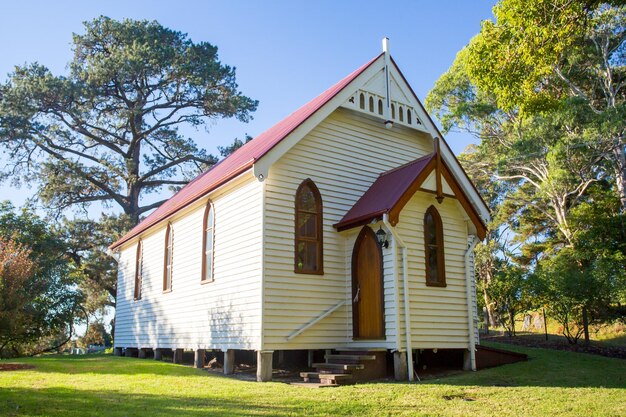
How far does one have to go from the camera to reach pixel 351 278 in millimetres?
14523

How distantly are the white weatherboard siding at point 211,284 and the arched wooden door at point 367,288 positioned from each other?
260 centimetres

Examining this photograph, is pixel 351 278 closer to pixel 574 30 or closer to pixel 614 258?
pixel 574 30

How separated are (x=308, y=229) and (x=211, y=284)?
3359mm

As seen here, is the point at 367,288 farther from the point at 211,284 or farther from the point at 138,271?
the point at 138,271

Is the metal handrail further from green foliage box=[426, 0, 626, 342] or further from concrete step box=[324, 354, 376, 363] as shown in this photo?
green foliage box=[426, 0, 626, 342]

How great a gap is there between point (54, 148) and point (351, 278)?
2937cm

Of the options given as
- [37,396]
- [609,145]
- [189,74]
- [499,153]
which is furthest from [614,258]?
[189,74]

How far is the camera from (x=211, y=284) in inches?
622

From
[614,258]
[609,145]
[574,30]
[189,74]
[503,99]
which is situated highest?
[189,74]

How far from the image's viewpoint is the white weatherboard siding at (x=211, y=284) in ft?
45.3

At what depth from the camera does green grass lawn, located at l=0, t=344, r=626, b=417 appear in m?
8.74

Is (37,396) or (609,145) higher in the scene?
(609,145)

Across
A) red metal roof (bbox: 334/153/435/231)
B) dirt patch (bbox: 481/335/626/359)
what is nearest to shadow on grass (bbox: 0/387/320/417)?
red metal roof (bbox: 334/153/435/231)

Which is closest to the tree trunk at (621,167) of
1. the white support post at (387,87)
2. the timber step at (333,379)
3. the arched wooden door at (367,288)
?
the white support post at (387,87)
